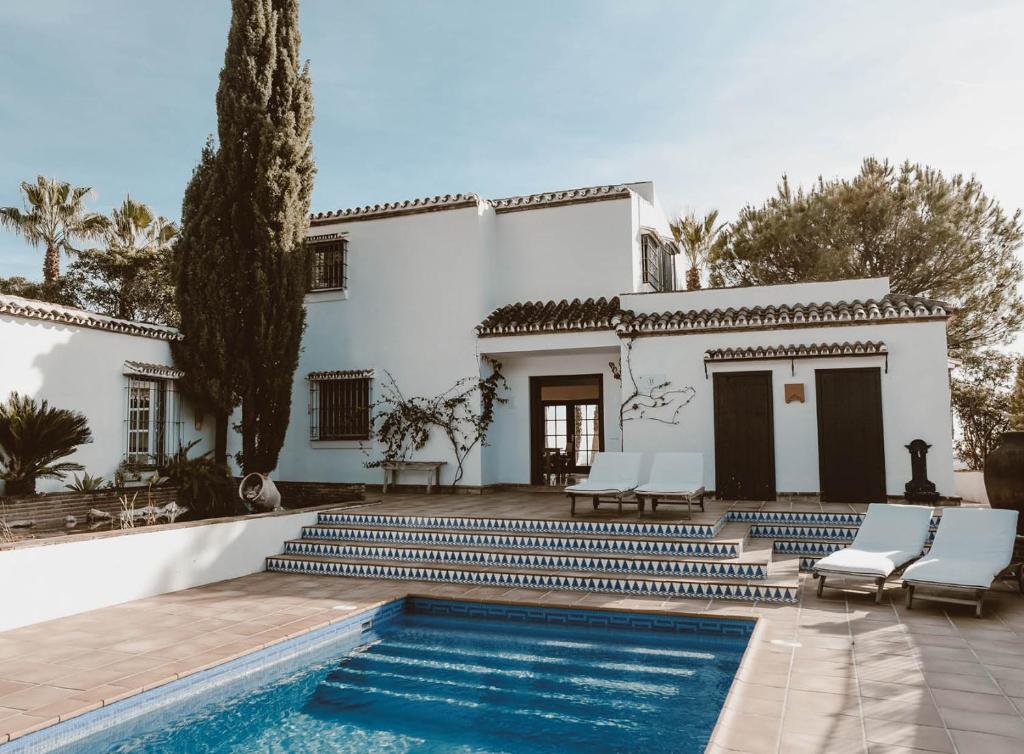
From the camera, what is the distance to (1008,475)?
8.30 m

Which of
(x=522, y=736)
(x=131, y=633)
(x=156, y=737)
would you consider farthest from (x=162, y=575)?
(x=522, y=736)

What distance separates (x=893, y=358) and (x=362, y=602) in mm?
9117

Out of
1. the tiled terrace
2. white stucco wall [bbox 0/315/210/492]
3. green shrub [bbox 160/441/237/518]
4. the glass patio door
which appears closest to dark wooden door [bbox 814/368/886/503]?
the tiled terrace

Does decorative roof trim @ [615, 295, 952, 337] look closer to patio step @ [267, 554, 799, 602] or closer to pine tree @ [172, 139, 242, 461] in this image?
patio step @ [267, 554, 799, 602]

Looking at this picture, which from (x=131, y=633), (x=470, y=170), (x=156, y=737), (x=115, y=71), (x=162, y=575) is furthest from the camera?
(x=470, y=170)

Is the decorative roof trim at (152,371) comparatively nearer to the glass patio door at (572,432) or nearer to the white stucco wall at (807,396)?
the glass patio door at (572,432)

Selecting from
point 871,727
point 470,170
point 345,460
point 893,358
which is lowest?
point 871,727

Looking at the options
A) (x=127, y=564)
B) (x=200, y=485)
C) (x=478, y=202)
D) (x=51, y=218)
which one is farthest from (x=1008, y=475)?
(x=51, y=218)

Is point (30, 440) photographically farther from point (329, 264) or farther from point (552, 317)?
point (552, 317)

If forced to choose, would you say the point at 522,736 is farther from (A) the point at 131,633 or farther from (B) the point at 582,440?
(B) the point at 582,440

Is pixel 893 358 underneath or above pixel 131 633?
above

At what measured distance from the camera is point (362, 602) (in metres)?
7.47

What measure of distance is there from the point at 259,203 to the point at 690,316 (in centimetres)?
787

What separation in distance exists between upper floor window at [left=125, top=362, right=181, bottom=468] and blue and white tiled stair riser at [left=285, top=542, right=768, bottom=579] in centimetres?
381
